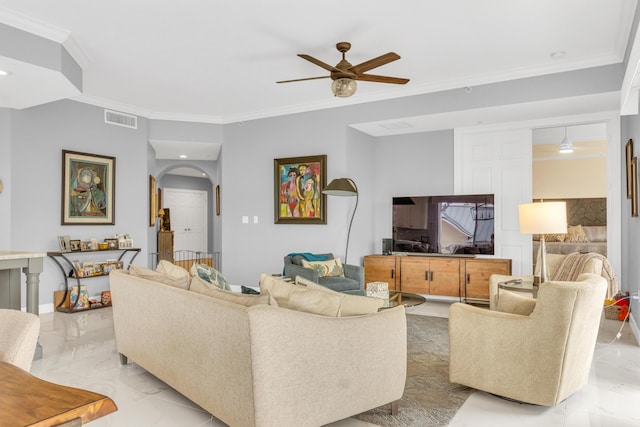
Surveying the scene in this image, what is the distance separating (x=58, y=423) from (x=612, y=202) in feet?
19.6

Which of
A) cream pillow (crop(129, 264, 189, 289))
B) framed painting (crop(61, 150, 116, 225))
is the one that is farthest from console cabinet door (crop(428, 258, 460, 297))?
framed painting (crop(61, 150, 116, 225))

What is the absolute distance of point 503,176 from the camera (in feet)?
20.1

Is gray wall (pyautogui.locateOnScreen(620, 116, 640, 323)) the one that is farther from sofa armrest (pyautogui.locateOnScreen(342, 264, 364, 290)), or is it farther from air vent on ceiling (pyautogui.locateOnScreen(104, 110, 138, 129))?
air vent on ceiling (pyautogui.locateOnScreen(104, 110, 138, 129))

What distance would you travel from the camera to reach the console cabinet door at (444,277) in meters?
5.86

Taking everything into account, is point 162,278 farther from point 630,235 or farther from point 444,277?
point 630,235

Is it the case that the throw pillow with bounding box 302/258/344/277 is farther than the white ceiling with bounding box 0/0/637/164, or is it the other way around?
the throw pillow with bounding box 302/258/344/277

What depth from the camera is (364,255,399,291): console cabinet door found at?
620 cm

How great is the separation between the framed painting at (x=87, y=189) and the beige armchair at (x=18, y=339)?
15.7ft

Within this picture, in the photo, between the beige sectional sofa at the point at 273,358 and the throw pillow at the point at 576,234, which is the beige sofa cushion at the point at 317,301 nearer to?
the beige sectional sofa at the point at 273,358

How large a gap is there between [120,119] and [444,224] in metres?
4.92

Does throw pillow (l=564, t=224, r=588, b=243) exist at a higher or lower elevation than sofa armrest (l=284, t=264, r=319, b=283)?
higher

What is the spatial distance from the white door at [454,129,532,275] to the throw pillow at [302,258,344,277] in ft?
7.35

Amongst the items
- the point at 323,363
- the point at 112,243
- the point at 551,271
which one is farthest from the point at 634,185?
the point at 112,243

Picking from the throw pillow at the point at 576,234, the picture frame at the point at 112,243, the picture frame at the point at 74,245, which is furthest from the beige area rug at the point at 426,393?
the throw pillow at the point at 576,234
